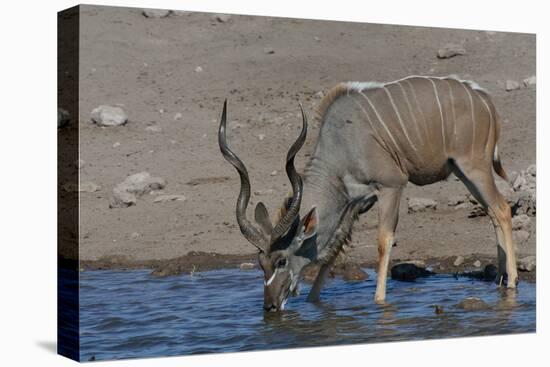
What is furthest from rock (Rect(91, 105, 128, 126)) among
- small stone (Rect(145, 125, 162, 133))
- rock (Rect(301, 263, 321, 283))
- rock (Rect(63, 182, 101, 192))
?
rock (Rect(301, 263, 321, 283))

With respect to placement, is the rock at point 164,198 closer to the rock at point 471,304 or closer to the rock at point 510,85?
the rock at point 471,304

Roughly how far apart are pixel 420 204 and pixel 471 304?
1.47m

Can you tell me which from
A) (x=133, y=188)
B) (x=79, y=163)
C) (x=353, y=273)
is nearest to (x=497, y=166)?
(x=353, y=273)

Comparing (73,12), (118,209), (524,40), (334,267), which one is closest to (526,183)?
(524,40)

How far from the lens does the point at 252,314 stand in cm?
1000

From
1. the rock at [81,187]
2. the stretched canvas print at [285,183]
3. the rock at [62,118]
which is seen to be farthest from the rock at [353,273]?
the rock at [62,118]

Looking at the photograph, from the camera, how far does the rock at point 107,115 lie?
9836mm

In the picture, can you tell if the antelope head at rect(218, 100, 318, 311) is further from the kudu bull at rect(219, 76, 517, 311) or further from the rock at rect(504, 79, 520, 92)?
the rock at rect(504, 79, 520, 92)

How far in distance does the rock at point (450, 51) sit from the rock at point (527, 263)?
6.52 ft

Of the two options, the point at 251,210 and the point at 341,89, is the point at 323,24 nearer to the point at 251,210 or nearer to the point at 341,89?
the point at 341,89

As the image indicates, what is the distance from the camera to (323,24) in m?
10.7

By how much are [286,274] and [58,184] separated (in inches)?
77.5

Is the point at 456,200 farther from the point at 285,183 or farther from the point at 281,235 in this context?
the point at 281,235

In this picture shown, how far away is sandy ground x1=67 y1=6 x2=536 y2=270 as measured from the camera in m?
10.0
